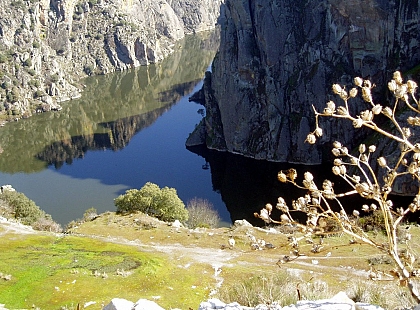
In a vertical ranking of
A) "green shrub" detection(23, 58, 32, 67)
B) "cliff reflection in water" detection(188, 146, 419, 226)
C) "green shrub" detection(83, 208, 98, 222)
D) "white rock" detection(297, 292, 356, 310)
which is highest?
"green shrub" detection(23, 58, 32, 67)

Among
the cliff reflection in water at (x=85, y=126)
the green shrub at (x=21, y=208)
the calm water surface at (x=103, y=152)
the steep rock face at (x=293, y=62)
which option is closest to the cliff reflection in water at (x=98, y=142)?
the cliff reflection in water at (x=85, y=126)

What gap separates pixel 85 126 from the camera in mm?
147000

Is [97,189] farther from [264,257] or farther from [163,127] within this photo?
[264,257]

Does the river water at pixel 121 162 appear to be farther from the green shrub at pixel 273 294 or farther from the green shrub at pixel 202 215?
the green shrub at pixel 273 294

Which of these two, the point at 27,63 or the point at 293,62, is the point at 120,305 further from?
the point at 27,63

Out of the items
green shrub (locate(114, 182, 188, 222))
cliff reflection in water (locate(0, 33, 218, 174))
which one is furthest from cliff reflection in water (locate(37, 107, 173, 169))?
green shrub (locate(114, 182, 188, 222))

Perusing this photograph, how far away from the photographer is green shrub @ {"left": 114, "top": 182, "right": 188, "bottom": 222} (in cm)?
5775

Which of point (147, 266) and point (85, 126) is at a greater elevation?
point (147, 266)

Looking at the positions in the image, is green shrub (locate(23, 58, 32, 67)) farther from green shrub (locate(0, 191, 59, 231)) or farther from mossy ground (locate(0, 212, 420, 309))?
mossy ground (locate(0, 212, 420, 309))

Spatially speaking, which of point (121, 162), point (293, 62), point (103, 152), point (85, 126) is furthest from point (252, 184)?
point (85, 126)

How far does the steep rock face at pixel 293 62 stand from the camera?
99.2 m

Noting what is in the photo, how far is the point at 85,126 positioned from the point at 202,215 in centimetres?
8655

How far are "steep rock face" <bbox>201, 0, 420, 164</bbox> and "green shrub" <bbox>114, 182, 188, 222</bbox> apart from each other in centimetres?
5275

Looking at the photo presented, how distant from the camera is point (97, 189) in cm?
9344
